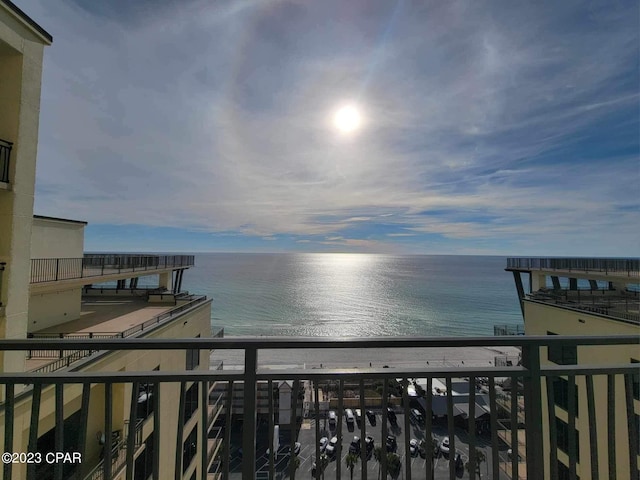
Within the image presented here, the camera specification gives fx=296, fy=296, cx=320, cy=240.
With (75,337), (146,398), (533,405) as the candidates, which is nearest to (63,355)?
(75,337)

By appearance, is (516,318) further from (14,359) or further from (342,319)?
(14,359)

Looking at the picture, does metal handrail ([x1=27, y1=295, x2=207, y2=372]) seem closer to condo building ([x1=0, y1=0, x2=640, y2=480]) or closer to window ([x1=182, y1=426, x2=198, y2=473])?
condo building ([x1=0, y1=0, x2=640, y2=480])

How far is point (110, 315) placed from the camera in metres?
9.42

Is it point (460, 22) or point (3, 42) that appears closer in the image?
point (3, 42)

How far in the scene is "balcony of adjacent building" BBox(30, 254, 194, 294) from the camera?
290 inches

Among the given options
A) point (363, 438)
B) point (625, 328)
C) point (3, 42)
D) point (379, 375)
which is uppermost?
point (3, 42)

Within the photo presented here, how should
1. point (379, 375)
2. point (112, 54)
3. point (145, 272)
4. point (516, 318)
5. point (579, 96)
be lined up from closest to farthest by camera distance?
point (379, 375)
point (112, 54)
point (579, 96)
point (145, 272)
point (516, 318)

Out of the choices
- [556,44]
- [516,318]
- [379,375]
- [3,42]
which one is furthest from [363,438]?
[516,318]

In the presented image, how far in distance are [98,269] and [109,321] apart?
8.98 feet

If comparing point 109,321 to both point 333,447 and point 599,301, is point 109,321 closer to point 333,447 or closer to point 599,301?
point 333,447

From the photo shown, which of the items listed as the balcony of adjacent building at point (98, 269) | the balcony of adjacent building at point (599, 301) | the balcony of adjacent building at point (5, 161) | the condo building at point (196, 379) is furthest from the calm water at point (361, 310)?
the balcony of adjacent building at point (5, 161)

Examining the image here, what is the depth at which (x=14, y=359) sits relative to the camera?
4223 mm

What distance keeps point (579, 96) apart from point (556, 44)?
291cm

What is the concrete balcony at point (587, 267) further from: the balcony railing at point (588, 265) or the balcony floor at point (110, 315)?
the balcony floor at point (110, 315)
